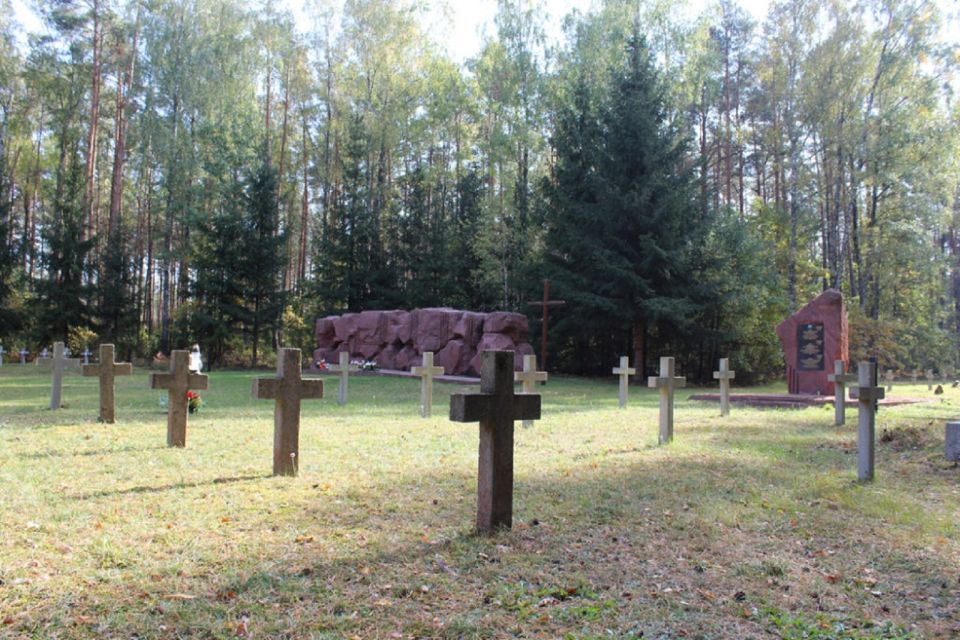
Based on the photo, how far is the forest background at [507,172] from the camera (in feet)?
76.7

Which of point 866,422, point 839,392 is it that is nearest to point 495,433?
point 866,422

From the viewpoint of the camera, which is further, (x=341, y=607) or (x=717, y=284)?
(x=717, y=284)

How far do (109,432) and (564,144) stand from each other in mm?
20265

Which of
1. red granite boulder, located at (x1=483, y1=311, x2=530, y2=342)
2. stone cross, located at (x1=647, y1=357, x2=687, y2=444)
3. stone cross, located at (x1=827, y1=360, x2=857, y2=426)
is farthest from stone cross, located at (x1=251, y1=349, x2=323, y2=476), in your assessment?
red granite boulder, located at (x1=483, y1=311, x2=530, y2=342)

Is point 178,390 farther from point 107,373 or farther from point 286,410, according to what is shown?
point 107,373

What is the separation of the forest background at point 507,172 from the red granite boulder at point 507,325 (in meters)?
2.01

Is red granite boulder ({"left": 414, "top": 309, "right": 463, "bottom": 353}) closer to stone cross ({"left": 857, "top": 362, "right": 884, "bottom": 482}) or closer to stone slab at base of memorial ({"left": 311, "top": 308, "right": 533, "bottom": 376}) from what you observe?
stone slab at base of memorial ({"left": 311, "top": 308, "right": 533, "bottom": 376})

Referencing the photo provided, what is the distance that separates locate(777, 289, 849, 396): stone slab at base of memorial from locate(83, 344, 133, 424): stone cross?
15.0 metres

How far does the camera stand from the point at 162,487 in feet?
17.1

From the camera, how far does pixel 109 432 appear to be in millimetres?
8109

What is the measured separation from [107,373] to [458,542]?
6.67 metres

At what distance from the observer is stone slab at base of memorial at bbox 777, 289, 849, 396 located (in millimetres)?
16812

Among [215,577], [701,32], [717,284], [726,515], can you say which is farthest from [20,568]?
[701,32]

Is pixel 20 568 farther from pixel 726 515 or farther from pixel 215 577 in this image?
pixel 726 515
